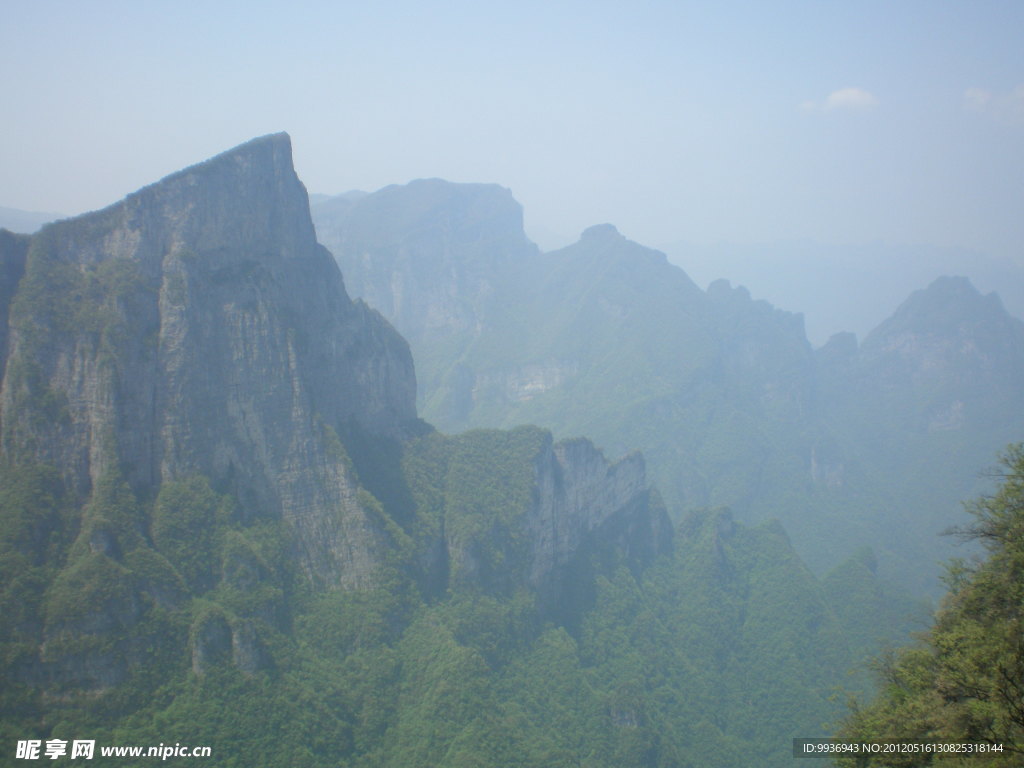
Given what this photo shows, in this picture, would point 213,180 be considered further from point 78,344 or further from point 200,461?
point 200,461

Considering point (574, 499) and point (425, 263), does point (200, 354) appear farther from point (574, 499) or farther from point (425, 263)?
point (425, 263)

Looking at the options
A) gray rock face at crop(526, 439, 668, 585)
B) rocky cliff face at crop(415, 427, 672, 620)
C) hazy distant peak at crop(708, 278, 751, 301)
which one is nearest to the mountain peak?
hazy distant peak at crop(708, 278, 751, 301)

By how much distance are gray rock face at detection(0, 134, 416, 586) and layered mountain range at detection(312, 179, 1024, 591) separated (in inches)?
2092

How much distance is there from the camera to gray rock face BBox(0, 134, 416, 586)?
3072cm

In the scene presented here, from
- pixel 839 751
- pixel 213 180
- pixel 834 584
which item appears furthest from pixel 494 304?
pixel 839 751

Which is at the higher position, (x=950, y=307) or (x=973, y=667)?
(x=950, y=307)

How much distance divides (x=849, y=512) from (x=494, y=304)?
5805cm

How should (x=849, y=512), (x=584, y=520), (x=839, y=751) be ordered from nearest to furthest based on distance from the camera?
(x=839, y=751) → (x=584, y=520) → (x=849, y=512)

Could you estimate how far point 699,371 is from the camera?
9406 centimetres

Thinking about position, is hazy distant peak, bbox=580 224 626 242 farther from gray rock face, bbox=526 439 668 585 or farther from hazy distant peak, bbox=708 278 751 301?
gray rock face, bbox=526 439 668 585

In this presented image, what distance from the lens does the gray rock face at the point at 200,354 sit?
1209 inches

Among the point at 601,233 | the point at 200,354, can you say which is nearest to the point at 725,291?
the point at 601,233

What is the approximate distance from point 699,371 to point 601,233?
35021 millimetres

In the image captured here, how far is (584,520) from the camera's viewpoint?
166 feet
